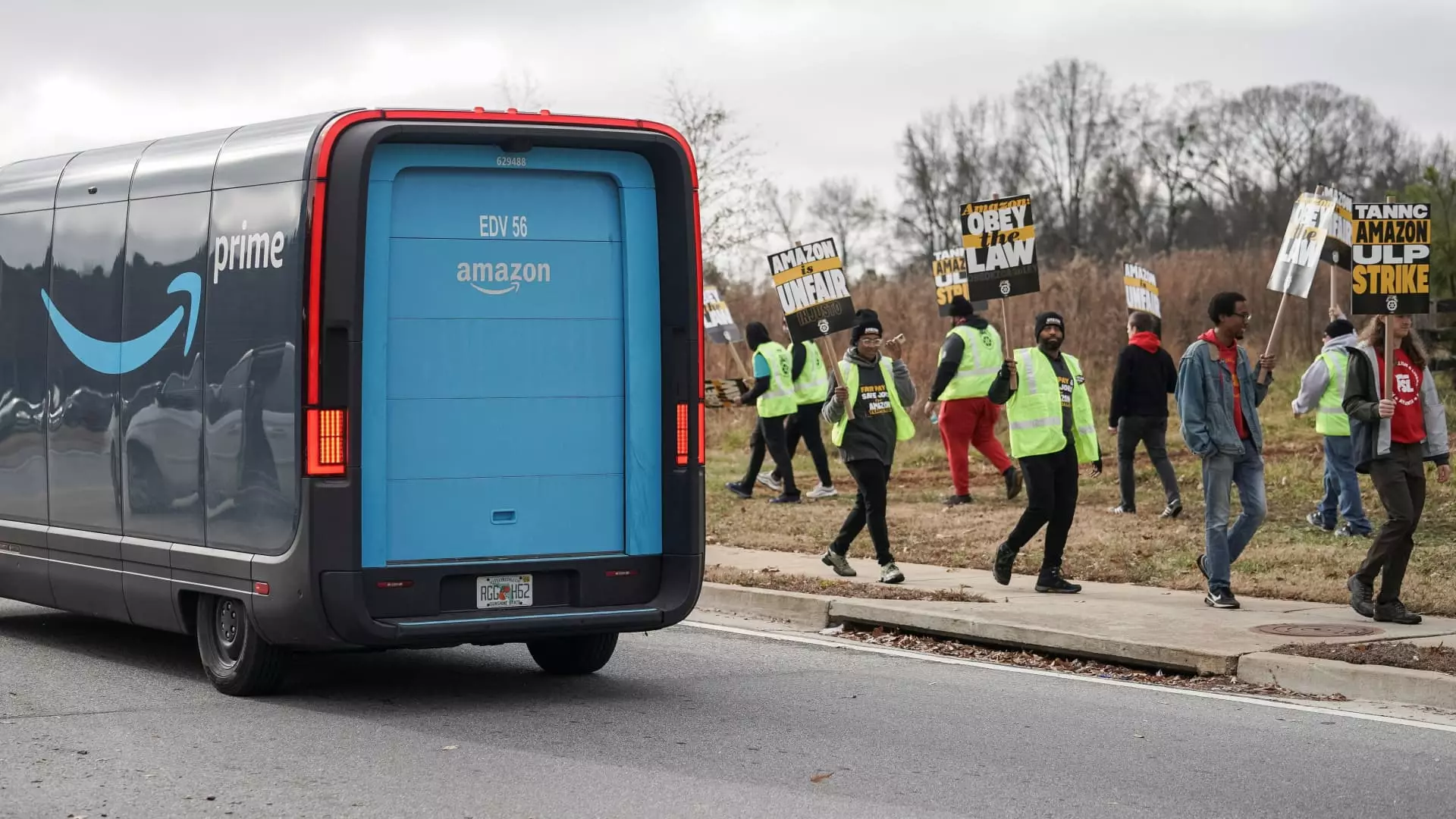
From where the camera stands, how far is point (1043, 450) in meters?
12.8

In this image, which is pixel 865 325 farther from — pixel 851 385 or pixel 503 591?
pixel 503 591

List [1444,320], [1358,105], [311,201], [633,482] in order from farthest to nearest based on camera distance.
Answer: [1358,105]
[1444,320]
[633,482]
[311,201]

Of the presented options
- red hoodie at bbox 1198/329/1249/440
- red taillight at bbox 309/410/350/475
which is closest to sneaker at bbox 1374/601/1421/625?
red hoodie at bbox 1198/329/1249/440

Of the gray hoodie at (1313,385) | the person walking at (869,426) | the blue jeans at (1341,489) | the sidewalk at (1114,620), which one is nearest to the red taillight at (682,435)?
the sidewalk at (1114,620)

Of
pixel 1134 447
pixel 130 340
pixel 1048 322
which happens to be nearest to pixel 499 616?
pixel 130 340

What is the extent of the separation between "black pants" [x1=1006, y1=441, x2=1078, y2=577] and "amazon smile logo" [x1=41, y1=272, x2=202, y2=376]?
600cm

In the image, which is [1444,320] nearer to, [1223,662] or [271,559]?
[1223,662]

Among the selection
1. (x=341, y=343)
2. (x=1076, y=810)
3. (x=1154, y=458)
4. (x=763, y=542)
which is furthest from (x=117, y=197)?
(x=1154, y=458)

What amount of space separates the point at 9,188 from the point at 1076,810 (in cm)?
747

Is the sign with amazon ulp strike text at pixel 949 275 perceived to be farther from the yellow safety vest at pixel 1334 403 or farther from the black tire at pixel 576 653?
the black tire at pixel 576 653

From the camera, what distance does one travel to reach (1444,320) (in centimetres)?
2381

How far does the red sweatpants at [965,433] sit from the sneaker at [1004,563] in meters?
5.10

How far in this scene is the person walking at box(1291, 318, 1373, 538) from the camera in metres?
14.7

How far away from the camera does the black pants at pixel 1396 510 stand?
1095 cm
